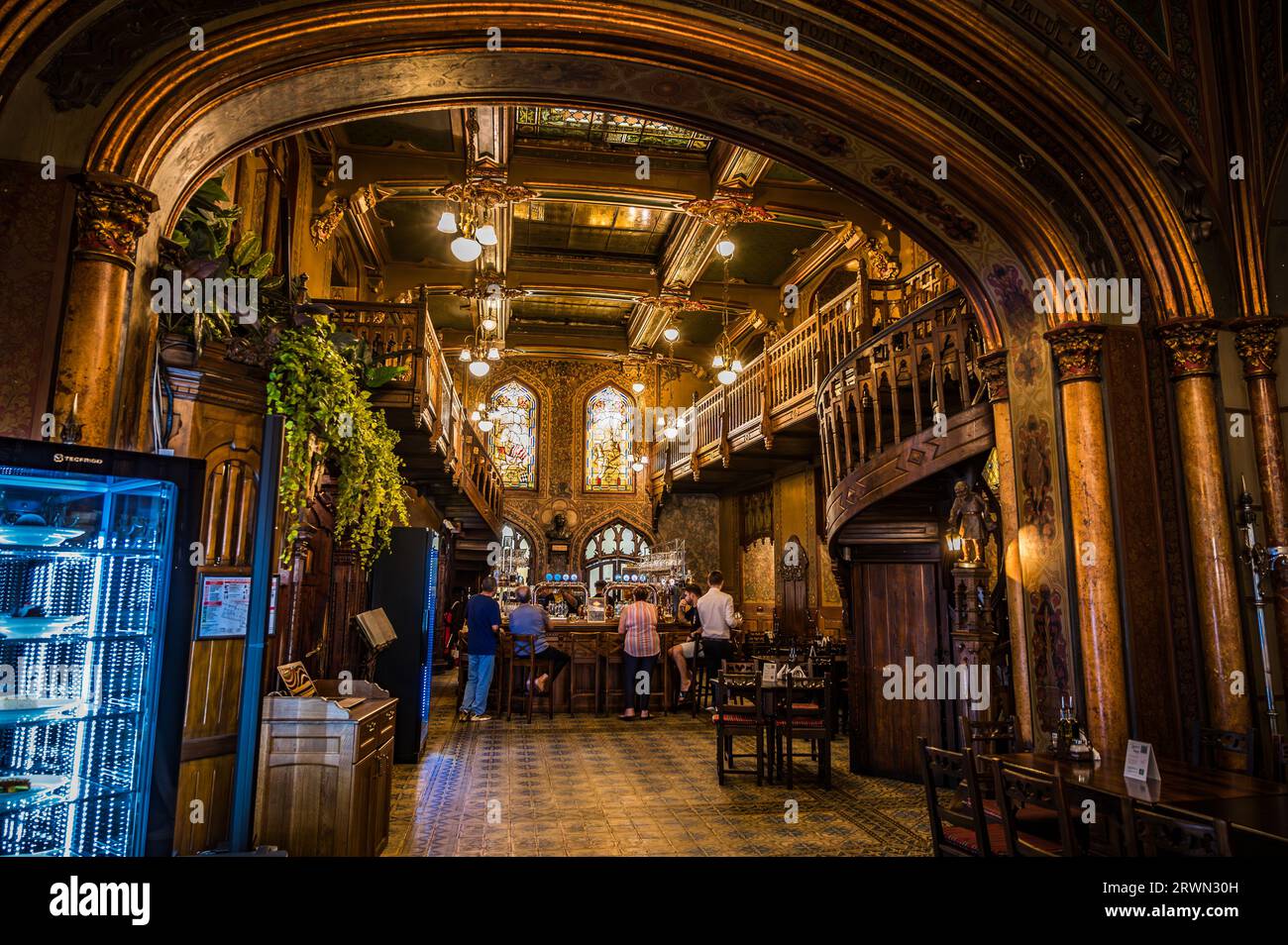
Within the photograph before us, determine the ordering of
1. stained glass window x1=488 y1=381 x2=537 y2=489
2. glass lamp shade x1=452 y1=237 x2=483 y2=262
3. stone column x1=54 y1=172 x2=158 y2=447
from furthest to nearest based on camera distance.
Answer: stained glass window x1=488 y1=381 x2=537 y2=489 → glass lamp shade x1=452 y1=237 x2=483 y2=262 → stone column x1=54 y1=172 x2=158 y2=447

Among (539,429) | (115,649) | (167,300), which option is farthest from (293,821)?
(539,429)

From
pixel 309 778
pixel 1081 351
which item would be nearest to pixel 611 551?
pixel 1081 351

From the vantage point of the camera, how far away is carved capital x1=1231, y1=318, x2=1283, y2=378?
17.9ft

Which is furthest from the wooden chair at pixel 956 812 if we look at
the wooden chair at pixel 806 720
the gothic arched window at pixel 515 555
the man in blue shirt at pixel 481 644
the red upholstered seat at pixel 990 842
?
the gothic arched window at pixel 515 555

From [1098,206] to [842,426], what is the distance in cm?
321

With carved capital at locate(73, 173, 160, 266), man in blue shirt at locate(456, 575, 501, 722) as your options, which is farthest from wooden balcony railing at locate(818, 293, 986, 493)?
carved capital at locate(73, 173, 160, 266)

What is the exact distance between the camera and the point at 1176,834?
2461 millimetres

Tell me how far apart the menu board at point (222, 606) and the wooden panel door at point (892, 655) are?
18.8 ft

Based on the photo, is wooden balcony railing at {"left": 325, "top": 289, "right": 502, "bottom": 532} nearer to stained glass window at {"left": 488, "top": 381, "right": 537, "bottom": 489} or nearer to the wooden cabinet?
the wooden cabinet

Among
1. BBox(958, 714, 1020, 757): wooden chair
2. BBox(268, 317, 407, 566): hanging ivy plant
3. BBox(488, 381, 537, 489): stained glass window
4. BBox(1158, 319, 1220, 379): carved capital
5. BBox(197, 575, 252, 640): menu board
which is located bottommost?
BBox(958, 714, 1020, 757): wooden chair

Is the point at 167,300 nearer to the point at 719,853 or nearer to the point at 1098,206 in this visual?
the point at 719,853

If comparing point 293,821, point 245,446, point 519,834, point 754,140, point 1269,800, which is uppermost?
point 754,140

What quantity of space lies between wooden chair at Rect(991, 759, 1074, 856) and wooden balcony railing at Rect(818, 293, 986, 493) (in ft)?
13.2

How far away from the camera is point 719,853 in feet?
16.5
